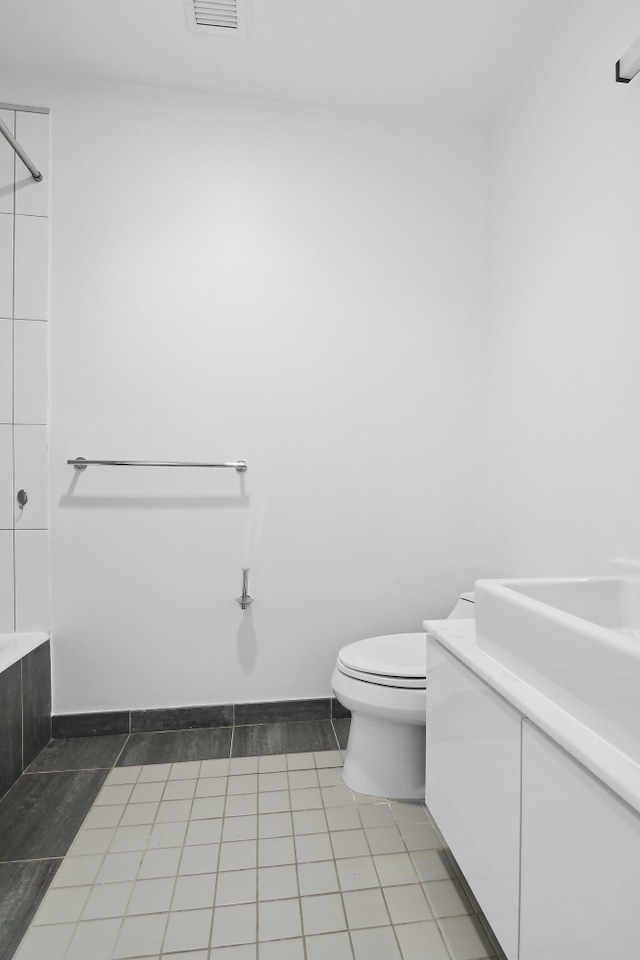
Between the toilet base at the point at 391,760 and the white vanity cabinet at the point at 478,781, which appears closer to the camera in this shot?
the white vanity cabinet at the point at 478,781

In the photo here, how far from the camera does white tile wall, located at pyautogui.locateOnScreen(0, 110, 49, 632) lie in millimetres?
Answer: 1910

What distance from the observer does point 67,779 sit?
5.62 feet

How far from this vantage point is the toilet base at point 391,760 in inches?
63.4

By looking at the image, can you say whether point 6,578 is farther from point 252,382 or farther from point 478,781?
point 478,781

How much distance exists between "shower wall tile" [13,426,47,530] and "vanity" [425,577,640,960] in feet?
4.75

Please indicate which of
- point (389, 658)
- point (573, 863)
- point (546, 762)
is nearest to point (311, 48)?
point (389, 658)

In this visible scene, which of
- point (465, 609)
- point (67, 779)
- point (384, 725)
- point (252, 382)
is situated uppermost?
point (252, 382)

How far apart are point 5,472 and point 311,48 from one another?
1762 millimetres

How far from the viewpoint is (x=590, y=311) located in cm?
154

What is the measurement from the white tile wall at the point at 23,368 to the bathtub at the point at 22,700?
0.35ft

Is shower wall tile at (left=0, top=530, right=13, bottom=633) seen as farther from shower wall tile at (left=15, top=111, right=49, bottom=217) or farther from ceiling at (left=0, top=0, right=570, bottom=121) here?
ceiling at (left=0, top=0, right=570, bottom=121)

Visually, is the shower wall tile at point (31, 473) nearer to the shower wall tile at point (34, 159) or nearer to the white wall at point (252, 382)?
the white wall at point (252, 382)

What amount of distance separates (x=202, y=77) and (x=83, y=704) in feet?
7.50

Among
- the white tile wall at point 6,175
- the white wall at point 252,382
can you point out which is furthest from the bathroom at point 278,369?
the white tile wall at point 6,175
